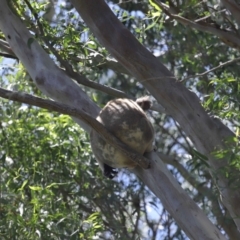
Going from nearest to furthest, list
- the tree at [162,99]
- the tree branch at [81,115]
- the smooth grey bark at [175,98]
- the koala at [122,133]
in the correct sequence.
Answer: the tree branch at [81,115], the tree at [162,99], the koala at [122,133], the smooth grey bark at [175,98]

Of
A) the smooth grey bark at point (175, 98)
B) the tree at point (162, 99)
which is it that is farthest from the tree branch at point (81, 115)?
the smooth grey bark at point (175, 98)

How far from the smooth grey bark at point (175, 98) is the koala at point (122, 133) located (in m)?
0.24

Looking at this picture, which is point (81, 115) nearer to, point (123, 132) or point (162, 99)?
point (123, 132)

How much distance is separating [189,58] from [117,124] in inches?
120

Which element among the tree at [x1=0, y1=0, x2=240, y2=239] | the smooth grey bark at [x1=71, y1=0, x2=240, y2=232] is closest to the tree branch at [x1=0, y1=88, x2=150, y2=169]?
the tree at [x1=0, y1=0, x2=240, y2=239]

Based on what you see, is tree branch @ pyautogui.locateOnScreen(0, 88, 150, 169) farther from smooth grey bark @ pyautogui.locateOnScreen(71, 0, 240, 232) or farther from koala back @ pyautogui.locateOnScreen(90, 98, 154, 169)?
smooth grey bark @ pyautogui.locateOnScreen(71, 0, 240, 232)

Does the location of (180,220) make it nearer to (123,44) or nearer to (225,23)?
(123,44)

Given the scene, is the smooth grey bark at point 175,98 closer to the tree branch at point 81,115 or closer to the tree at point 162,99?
the tree at point 162,99

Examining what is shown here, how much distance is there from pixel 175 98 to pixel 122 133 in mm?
499

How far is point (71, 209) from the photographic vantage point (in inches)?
254

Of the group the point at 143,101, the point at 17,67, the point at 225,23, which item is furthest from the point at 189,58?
the point at 143,101

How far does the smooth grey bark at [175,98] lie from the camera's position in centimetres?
470

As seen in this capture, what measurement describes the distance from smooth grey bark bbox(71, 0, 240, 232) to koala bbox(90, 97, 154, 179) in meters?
0.24

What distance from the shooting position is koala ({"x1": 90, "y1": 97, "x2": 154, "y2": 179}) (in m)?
4.48
